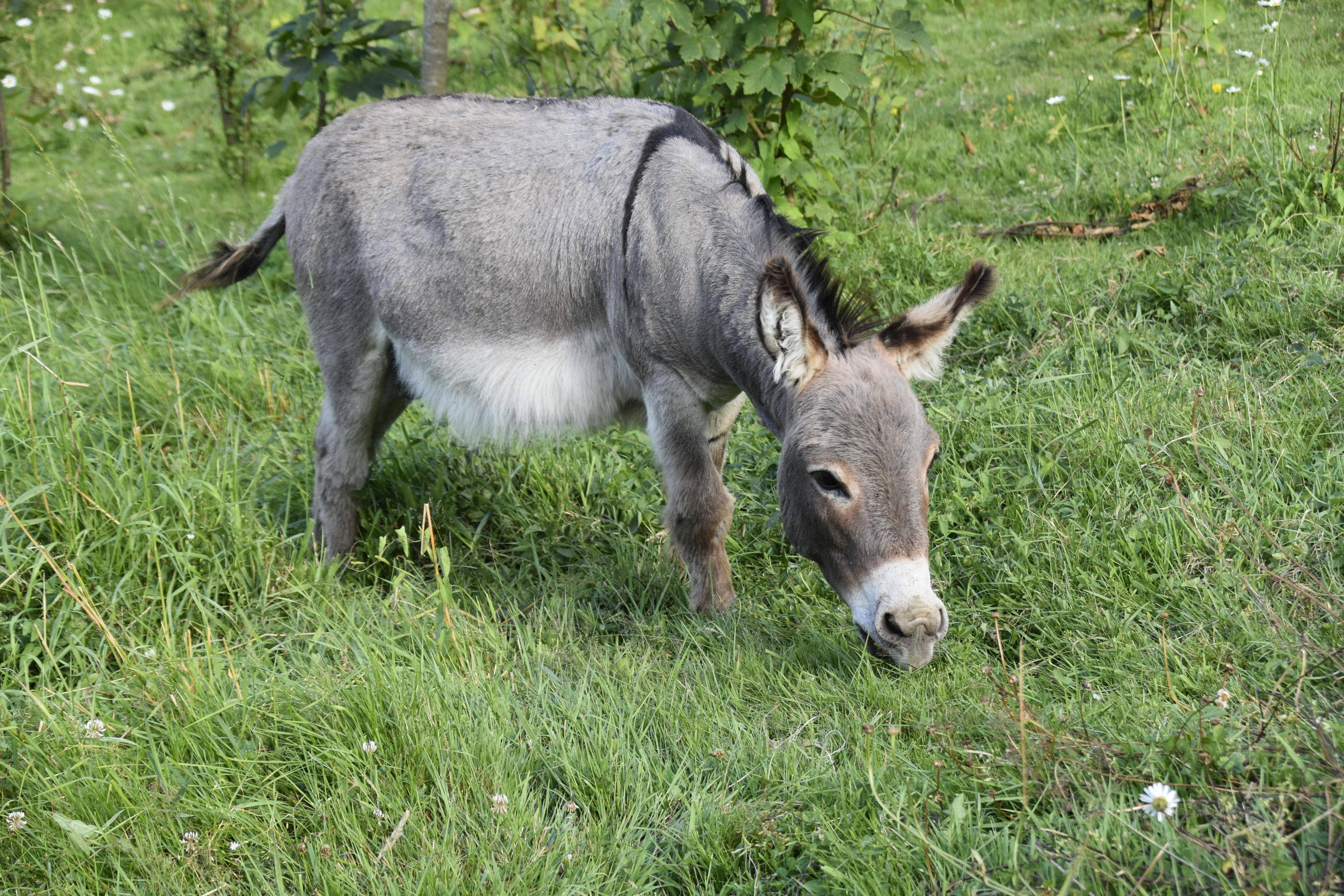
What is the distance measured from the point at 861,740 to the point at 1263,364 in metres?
2.46

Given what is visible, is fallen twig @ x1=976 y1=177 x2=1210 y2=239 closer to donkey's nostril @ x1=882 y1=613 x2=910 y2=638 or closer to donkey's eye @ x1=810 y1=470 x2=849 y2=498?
donkey's eye @ x1=810 y1=470 x2=849 y2=498

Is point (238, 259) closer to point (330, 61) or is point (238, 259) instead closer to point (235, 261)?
point (235, 261)

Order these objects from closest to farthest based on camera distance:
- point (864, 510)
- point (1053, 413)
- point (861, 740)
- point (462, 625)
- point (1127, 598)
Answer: point (861, 740)
point (864, 510)
point (1127, 598)
point (462, 625)
point (1053, 413)

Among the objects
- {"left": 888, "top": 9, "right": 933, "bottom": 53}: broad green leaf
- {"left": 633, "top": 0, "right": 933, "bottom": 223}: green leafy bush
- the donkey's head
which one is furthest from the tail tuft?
{"left": 888, "top": 9, "right": 933, "bottom": 53}: broad green leaf

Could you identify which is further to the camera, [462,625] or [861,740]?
[462,625]

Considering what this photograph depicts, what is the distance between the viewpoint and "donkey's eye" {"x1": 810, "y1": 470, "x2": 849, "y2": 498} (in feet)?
8.98

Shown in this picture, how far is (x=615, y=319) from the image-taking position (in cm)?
346

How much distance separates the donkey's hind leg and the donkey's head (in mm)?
1819

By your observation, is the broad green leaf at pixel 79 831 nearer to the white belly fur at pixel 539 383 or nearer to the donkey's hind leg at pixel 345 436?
the donkey's hind leg at pixel 345 436

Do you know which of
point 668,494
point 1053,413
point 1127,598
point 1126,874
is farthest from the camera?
point 1053,413

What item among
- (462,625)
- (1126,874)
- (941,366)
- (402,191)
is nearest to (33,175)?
(402,191)

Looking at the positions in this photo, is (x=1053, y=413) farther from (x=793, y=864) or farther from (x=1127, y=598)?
(x=793, y=864)

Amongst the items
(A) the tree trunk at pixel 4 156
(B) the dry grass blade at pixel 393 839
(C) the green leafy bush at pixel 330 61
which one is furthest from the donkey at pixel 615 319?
(A) the tree trunk at pixel 4 156

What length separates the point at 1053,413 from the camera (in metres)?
3.75
